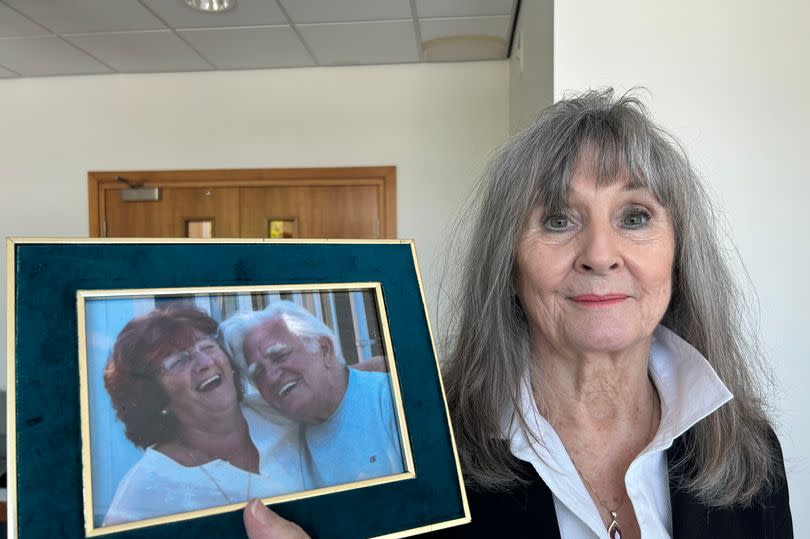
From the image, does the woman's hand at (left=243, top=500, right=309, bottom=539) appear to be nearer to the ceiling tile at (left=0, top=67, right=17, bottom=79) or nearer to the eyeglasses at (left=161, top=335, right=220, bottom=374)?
the eyeglasses at (left=161, top=335, right=220, bottom=374)

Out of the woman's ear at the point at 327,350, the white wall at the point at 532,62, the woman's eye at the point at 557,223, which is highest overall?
the white wall at the point at 532,62

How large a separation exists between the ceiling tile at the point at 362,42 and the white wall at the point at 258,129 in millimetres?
100

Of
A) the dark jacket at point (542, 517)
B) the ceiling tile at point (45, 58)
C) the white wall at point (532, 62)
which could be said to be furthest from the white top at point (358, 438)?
the ceiling tile at point (45, 58)

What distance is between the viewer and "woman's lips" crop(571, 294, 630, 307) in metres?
0.74

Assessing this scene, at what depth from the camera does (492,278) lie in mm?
828

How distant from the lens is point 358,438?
0.60m

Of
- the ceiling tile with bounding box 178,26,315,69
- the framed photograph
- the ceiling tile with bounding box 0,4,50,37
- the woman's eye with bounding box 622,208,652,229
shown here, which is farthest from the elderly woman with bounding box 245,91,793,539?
the ceiling tile with bounding box 0,4,50,37

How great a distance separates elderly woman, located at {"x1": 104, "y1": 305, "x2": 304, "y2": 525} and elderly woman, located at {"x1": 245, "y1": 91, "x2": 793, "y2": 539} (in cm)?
32

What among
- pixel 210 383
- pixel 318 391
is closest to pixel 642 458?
pixel 318 391

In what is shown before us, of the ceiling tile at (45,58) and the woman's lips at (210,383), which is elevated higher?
the ceiling tile at (45,58)

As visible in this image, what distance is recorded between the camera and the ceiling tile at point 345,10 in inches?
88.2

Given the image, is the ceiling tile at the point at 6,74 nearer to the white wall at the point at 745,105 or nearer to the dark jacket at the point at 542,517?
the white wall at the point at 745,105

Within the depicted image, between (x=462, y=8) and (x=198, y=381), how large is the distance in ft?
7.10

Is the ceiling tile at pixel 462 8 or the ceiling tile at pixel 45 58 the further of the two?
the ceiling tile at pixel 45 58
